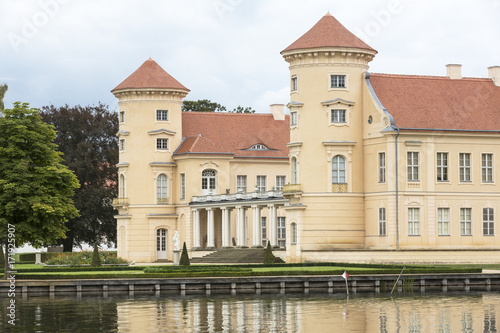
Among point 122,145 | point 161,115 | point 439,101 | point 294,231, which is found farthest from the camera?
point 122,145

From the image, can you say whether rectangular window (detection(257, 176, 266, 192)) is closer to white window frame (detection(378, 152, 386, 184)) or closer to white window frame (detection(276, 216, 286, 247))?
white window frame (detection(276, 216, 286, 247))

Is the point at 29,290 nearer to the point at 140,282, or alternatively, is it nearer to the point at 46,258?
the point at 140,282

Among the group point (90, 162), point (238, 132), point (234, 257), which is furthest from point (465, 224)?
point (90, 162)

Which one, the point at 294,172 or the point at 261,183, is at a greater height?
the point at 294,172

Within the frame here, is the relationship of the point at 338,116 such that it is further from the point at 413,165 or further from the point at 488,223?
the point at 488,223

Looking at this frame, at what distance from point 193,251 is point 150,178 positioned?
285 inches

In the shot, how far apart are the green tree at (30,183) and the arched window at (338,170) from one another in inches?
720

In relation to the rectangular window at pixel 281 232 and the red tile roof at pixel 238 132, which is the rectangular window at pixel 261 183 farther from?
the rectangular window at pixel 281 232

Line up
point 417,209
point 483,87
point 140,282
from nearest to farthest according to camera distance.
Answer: point 140,282 → point 417,209 → point 483,87

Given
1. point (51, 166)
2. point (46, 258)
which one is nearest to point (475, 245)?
point (51, 166)

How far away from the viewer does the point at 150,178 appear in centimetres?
8856

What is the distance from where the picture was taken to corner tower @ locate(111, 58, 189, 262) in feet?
289

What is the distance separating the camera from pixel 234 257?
258 ft

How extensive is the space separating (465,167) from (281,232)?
19.3m
